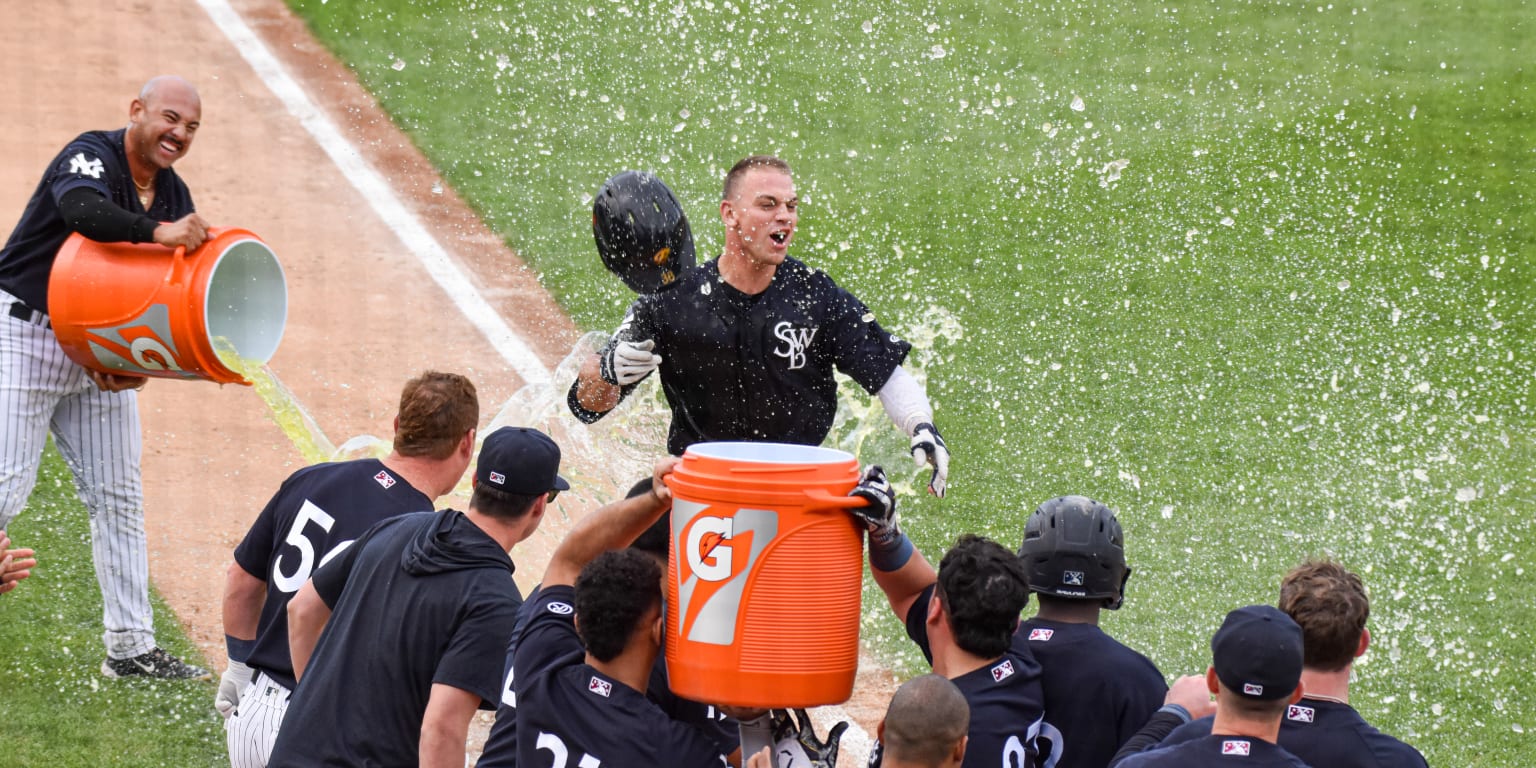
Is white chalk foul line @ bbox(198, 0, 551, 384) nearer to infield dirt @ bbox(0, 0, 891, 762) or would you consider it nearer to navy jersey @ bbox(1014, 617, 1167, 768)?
infield dirt @ bbox(0, 0, 891, 762)

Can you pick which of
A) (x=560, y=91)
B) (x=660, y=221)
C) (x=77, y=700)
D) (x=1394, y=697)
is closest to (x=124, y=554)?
(x=77, y=700)

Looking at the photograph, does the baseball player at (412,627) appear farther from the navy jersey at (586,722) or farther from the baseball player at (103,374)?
the baseball player at (103,374)

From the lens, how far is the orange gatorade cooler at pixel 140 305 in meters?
5.29

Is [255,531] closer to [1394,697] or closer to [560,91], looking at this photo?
[1394,697]

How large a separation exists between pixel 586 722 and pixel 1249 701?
133 cm

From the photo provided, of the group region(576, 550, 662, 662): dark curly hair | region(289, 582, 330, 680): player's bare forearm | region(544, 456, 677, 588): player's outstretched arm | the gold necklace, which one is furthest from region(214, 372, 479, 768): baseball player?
the gold necklace

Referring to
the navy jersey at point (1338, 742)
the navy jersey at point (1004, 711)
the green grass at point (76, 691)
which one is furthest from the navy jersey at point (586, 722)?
the green grass at point (76, 691)

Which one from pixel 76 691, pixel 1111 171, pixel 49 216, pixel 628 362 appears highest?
pixel 1111 171

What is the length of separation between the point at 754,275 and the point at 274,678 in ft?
5.65

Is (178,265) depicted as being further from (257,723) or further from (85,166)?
(257,723)

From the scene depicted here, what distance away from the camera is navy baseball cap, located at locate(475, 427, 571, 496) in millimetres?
3961

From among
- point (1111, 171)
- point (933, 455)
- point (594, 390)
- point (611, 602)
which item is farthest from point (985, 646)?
point (1111, 171)

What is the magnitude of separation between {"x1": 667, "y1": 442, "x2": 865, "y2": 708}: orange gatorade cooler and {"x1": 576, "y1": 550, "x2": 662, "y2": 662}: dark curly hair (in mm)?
91

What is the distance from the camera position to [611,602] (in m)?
3.46
